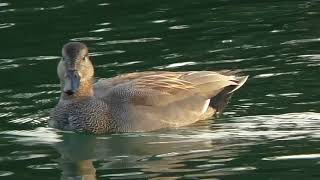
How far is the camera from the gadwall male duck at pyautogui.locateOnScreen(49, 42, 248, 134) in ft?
49.0

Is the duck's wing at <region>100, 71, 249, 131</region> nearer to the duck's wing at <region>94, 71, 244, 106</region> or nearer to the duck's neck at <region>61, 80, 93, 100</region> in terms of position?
the duck's wing at <region>94, 71, 244, 106</region>

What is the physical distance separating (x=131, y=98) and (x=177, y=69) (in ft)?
7.88

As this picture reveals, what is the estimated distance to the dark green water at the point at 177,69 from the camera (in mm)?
13102

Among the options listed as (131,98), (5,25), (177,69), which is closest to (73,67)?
(131,98)

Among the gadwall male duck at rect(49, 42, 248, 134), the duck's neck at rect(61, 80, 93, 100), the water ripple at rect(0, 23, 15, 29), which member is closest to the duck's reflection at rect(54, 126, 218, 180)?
the gadwall male duck at rect(49, 42, 248, 134)

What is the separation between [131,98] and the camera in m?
15.1

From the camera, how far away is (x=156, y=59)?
17781mm

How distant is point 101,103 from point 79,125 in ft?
1.19

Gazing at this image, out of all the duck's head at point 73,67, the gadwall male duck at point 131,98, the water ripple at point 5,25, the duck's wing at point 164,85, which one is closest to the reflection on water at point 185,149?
the gadwall male duck at point 131,98

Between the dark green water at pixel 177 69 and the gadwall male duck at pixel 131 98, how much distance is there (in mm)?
172

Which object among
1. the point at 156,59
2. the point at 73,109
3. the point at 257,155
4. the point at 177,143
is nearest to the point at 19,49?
the point at 156,59

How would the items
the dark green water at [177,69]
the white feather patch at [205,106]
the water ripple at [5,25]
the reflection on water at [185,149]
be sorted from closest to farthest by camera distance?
the reflection on water at [185,149] < the dark green water at [177,69] < the white feather patch at [205,106] < the water ripple at [5,25]

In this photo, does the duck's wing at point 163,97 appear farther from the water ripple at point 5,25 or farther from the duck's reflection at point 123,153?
the water ripple at point 5,25

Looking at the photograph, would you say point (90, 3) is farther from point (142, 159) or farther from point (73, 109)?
point (142, 159)
